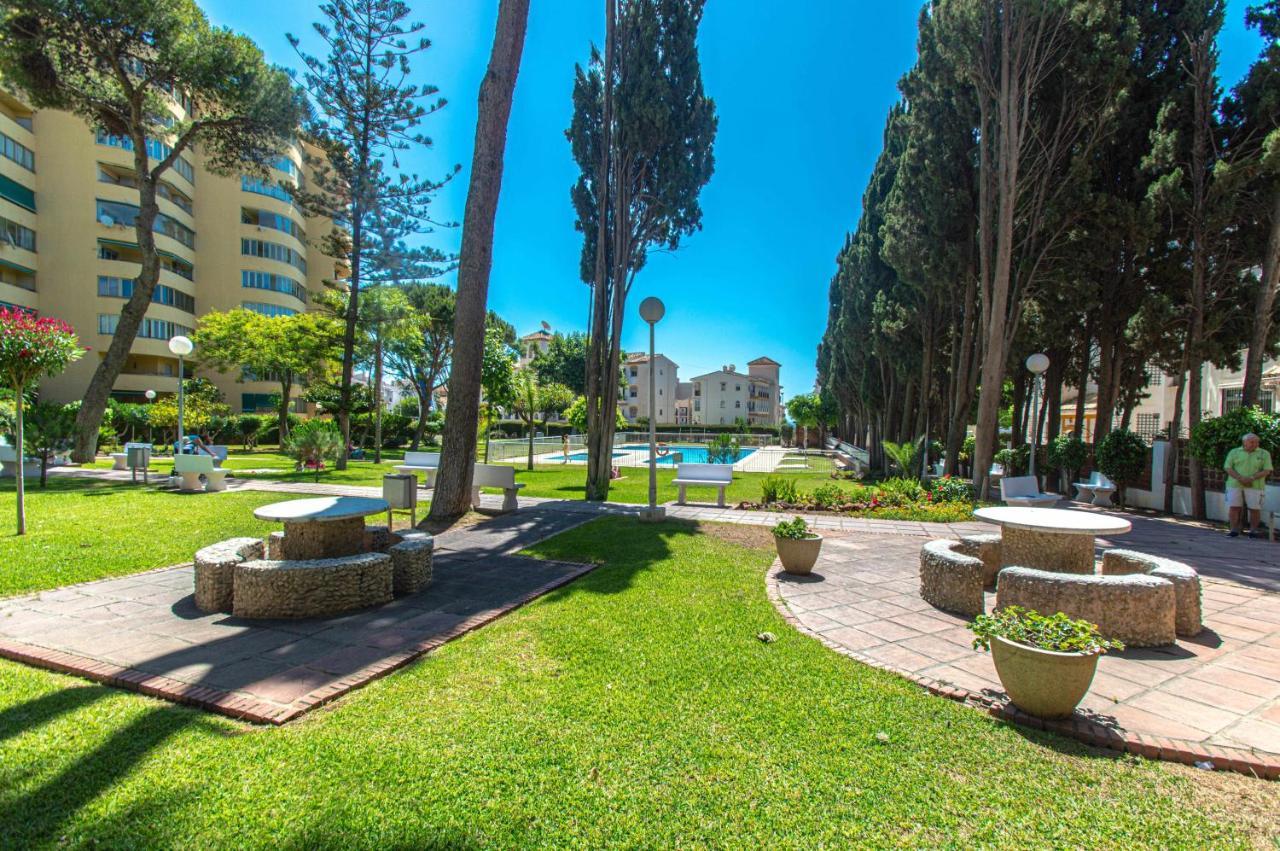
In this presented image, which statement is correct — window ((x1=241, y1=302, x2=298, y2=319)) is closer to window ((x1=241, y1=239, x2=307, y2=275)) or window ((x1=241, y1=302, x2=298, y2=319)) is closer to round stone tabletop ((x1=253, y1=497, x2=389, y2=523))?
window ((x1=241, y1=239, x2=307, y2=275))

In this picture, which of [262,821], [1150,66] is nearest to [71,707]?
[262,821]

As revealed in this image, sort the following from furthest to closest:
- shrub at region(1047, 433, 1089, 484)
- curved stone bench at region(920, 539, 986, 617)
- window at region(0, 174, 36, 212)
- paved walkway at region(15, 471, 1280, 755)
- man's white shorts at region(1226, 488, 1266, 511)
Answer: window at region(0, 174, 36, 212)
shrub at region(1047, 433, 1089, 484)
man's white shorts at region(1226, 488, 1266, 511)
curved stone bench at region(920, 539, 986, 617)
paved walkway at region(15, 471, 1280, 755)

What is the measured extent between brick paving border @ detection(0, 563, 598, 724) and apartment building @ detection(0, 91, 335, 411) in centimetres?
2880

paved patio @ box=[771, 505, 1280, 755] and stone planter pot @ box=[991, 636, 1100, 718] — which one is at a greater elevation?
stone planter pot @ box=[991, 636, 1100, 718]

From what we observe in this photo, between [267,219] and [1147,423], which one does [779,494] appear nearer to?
[1147,423]

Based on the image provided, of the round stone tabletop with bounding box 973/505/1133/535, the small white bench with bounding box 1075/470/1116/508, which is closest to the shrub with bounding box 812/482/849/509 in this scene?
the small white bench with bounding box 1075/470/1116/508

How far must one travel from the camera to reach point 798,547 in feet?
18.1

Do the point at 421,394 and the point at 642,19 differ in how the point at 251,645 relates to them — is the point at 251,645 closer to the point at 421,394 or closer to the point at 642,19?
the point at 642,19

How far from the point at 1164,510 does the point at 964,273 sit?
6.55 metres

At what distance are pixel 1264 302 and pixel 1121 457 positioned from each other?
335cm

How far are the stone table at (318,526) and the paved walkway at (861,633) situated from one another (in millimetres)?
733

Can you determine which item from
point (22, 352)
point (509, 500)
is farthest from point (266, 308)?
point (509, 500)

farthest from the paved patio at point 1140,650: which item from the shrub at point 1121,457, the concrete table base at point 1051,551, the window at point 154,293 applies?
the window at point 154,293

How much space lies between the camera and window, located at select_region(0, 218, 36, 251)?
27.1m
